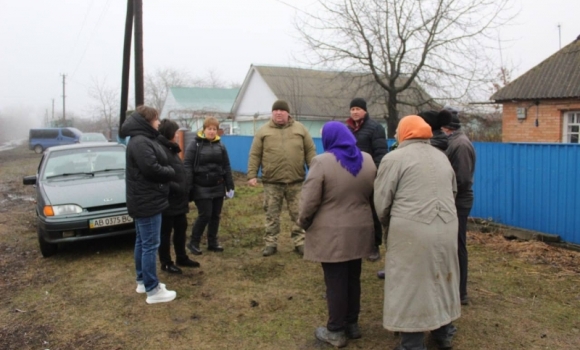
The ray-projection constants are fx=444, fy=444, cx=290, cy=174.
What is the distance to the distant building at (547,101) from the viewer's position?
577 inches

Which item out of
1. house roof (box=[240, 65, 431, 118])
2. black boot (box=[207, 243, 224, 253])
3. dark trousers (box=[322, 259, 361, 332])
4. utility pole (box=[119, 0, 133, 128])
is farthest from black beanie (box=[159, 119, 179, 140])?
house roof (box=[240, 65, 431, 118])

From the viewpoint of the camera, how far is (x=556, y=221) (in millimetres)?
6117

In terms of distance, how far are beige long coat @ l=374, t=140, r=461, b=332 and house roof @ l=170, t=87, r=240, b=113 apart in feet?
123

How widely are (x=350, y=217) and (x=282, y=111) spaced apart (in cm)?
267

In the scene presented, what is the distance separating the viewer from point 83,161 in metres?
7.18

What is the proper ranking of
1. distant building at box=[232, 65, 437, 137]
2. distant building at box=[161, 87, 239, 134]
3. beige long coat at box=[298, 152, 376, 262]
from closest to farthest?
1. beige long coat at box=[298, 152, 376, 262]
2. distant building at box=[232, 65, 437, 137]
3. distant building at box=[161, 87, 239, 134]

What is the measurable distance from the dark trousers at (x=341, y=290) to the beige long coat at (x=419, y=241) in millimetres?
458

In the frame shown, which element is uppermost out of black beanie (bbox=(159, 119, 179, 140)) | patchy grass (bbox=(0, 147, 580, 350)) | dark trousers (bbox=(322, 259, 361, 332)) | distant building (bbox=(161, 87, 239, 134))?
distant building (bbox=(161, 87, 239, 134))

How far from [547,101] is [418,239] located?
14855 millimetres

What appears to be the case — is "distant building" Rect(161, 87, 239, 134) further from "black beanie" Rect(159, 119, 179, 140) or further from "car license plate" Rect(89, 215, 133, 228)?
"black beanie" Rect(159, 119, 179, 140)

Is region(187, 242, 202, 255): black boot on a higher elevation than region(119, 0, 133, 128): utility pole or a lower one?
lower

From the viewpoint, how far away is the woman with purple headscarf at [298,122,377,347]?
10.9 feet

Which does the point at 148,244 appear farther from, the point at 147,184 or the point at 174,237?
the point at 174,237

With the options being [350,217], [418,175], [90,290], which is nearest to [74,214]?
[90,290]
